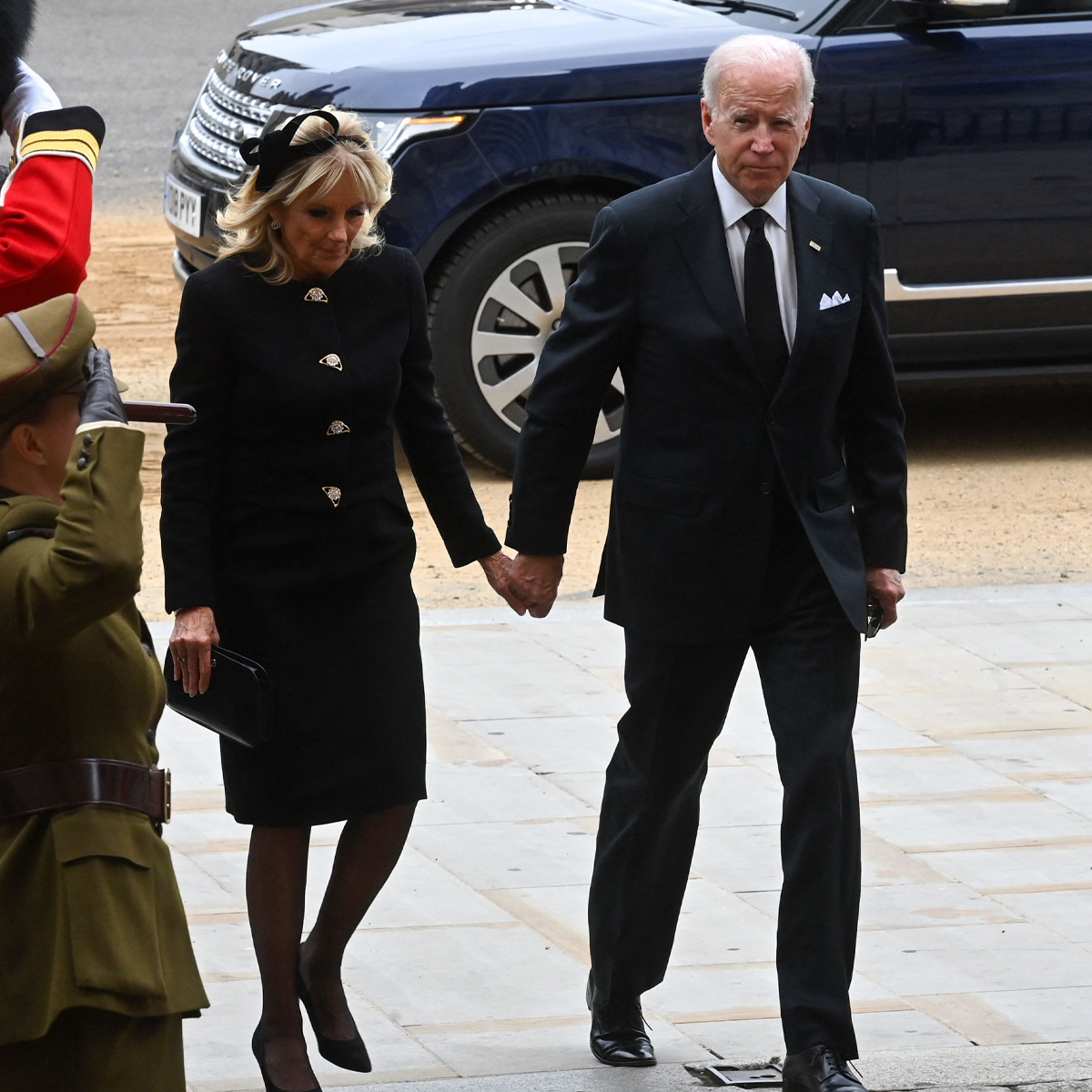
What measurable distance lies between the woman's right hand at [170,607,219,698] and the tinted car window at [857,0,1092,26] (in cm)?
533

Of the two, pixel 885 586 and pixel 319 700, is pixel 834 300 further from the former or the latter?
pixel 319 700

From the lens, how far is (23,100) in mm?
3764

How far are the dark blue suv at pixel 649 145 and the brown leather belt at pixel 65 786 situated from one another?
215 inches

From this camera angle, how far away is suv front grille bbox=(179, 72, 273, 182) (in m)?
8.52

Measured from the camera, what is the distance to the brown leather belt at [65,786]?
9.27 feet

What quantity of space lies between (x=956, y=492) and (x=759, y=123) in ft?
15.6

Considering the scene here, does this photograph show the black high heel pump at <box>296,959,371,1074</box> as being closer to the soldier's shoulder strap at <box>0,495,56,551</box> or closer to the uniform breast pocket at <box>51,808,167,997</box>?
the uniform breast pocket at <box>51,808,167,997</box>

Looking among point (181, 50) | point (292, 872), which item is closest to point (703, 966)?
point (292, 872)

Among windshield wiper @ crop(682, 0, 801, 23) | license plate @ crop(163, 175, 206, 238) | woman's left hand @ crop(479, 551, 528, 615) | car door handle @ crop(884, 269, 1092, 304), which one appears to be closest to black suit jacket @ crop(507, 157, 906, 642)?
woman's left hand @ crop(479, 551, 528, 615)

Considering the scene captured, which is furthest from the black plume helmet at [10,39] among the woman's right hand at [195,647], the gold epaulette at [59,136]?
the woman's right hand at [195,647]

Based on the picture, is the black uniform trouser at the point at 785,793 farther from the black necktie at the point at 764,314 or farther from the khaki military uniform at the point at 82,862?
the khaki military uniform at the point at 82,862

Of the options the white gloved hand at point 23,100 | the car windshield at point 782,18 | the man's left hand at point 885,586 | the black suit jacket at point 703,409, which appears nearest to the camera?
the white gloved hand at point 23,100

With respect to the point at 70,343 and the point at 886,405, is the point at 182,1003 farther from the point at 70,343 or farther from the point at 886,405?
the point at 886,405

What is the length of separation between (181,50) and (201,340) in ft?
49.6
